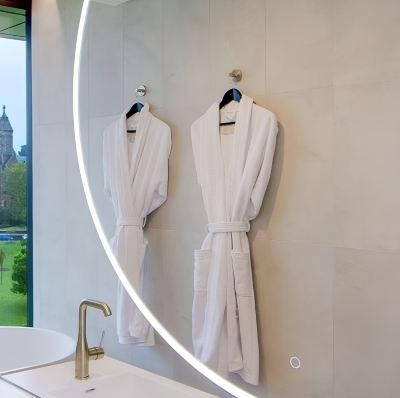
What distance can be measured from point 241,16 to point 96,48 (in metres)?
0.63

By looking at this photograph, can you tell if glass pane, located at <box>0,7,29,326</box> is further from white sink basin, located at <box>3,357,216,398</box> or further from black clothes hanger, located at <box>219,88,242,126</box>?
black clothes hanger, located at <box>219,88,242,126</box>

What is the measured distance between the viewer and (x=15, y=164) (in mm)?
2217

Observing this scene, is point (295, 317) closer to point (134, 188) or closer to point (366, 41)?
point (366, 41)

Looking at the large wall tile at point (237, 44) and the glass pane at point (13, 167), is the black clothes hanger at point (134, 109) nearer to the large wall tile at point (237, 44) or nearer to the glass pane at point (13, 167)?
the large wall tile at point (237, 44)

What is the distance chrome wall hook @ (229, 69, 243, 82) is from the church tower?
122 centimetres

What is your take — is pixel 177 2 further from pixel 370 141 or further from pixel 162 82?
pixel 370 141

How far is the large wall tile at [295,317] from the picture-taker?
42.6 inches

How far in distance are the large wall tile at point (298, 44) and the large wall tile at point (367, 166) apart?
7 centimetres

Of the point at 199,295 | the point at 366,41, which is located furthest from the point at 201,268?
the point at 366,41

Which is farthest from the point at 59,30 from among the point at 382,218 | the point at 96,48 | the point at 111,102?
the point at 382,218

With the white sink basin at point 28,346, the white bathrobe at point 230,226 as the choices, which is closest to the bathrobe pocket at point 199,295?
the white bathrobe at point 230,226

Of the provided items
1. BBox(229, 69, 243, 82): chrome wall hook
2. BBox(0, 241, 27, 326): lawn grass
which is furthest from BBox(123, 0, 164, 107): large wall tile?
BBox(0, 241, 27, 326): lawn grass

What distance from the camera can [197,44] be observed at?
1.35 m

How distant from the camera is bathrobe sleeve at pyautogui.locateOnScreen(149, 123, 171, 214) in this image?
145cm
